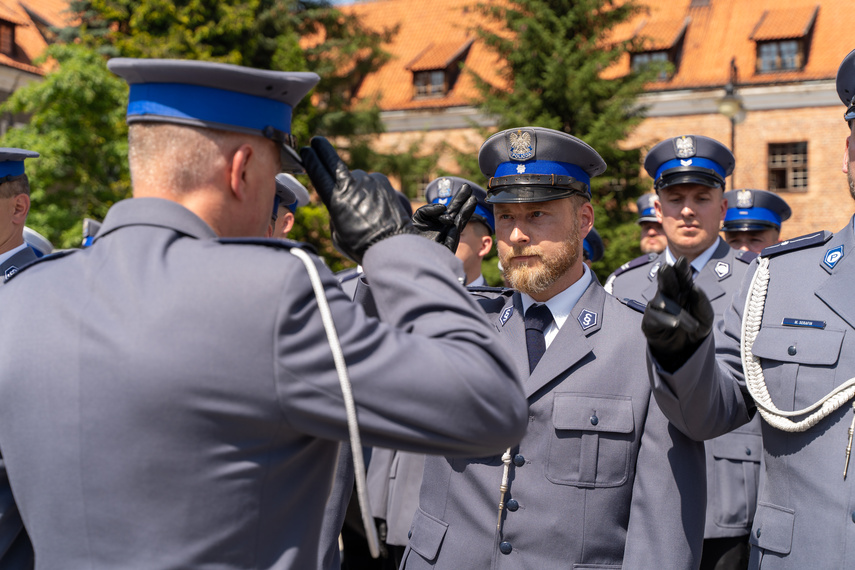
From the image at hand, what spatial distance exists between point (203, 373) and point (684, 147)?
13.6ft

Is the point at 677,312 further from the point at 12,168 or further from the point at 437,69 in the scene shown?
the point at 437,69

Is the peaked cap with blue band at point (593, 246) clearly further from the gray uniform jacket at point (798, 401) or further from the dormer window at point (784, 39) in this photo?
the dormer window at point (784, 39)

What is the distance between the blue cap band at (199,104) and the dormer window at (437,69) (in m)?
28.7

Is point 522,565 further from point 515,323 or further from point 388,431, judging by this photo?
point 388,431

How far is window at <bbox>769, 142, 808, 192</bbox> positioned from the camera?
26.4m

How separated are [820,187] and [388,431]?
27.5 meters

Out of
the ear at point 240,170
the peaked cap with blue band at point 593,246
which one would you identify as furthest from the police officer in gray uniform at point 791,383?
the peaked cap with blue band at point 593,246

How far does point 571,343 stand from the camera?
279cm

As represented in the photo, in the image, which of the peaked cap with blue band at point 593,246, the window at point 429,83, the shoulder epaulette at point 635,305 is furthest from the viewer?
the window at point 429,83

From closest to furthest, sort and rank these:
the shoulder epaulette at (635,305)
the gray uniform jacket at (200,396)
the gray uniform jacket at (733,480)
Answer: the gray uniform jacket at (200,396) → the shoulder epaulette at (635,305) → the gray uniform jacket at (733,480)

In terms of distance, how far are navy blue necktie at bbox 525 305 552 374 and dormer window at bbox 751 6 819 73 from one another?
26120 millimetres

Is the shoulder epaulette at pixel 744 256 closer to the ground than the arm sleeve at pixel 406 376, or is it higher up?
higher up

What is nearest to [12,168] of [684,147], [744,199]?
[684,147]

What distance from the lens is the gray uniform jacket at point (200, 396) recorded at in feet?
4.86
